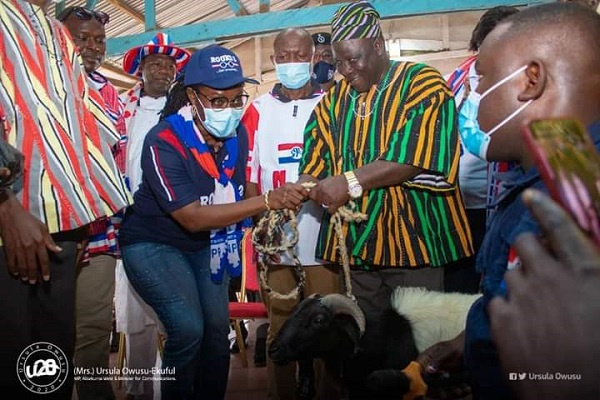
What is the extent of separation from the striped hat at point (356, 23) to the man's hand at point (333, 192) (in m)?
0.79

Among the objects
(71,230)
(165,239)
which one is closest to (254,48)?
(165,239)

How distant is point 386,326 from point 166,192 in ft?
4.17

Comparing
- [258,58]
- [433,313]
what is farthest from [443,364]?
[258,58]

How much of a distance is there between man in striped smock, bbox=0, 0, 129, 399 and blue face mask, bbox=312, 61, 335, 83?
2613 millimetres

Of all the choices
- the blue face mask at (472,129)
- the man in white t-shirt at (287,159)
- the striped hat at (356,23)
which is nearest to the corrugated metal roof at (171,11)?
the man in white t-shirt at (287,159)

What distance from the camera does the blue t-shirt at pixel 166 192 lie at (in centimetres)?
309

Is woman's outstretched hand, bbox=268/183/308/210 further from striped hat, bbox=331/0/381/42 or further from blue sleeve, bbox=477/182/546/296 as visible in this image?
blue sleeve, bbox=477/182/546/296

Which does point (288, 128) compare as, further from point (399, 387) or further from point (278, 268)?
point (399, 387)

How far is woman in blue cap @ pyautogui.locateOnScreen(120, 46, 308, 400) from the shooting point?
3025mm

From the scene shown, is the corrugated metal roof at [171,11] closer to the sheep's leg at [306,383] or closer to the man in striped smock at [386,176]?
the man in striped smock at [386,176]

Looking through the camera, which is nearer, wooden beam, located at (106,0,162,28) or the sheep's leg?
the sheep's leg

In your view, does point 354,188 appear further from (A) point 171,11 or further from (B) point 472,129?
(A) point 171,11

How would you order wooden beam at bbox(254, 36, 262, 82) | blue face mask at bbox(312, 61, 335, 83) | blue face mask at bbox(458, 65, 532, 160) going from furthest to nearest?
1. wooden beam at bbox(254, 36, 262, 82)
2. blue face mask at bbox(312, 61, 335, 83)
3. blue face mask at bbox(458, 65, 532, 160)

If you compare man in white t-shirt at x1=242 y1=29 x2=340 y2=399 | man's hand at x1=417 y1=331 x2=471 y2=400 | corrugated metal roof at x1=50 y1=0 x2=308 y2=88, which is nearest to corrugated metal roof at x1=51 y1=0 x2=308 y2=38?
corrugated metal roof at x1=50 y1=0 x2=308 y2=88
